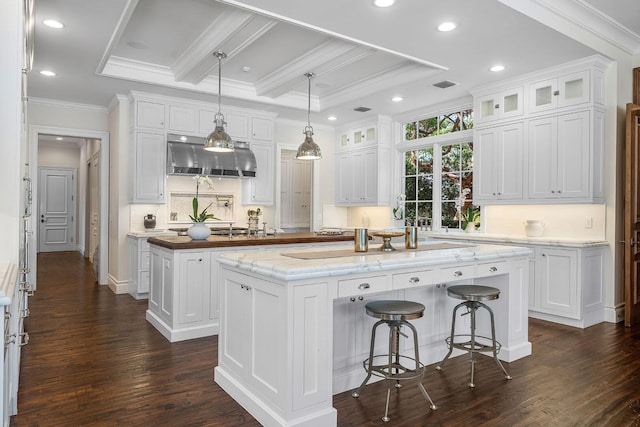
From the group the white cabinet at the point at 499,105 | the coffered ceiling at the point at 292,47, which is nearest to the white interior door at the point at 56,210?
the coffered ceiling at the point at 292,47

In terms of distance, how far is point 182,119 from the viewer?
244 inches

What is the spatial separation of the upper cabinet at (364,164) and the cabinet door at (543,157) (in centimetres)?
266

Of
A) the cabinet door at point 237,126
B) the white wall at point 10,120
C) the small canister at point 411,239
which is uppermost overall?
the cabinet door at point 237,126

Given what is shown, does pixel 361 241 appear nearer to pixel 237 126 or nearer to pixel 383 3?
pixel 383 3

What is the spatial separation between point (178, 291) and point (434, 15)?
325cm

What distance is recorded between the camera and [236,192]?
710 cm

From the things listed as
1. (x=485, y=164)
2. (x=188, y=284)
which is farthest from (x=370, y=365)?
(x=485, y=164)

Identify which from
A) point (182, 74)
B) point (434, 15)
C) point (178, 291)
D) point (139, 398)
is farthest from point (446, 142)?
point (139, 398)

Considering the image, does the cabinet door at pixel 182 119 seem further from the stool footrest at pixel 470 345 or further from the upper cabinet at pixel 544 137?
the stool footrest at pixel 470 345

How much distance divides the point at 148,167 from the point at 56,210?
7033 mm

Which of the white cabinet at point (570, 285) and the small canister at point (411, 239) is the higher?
A: the small canister at point (411, 239)

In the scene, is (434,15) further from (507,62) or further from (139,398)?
(139,398)

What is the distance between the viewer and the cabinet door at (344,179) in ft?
25.8

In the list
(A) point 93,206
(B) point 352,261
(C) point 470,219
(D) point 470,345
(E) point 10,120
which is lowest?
(D) point 470,345
